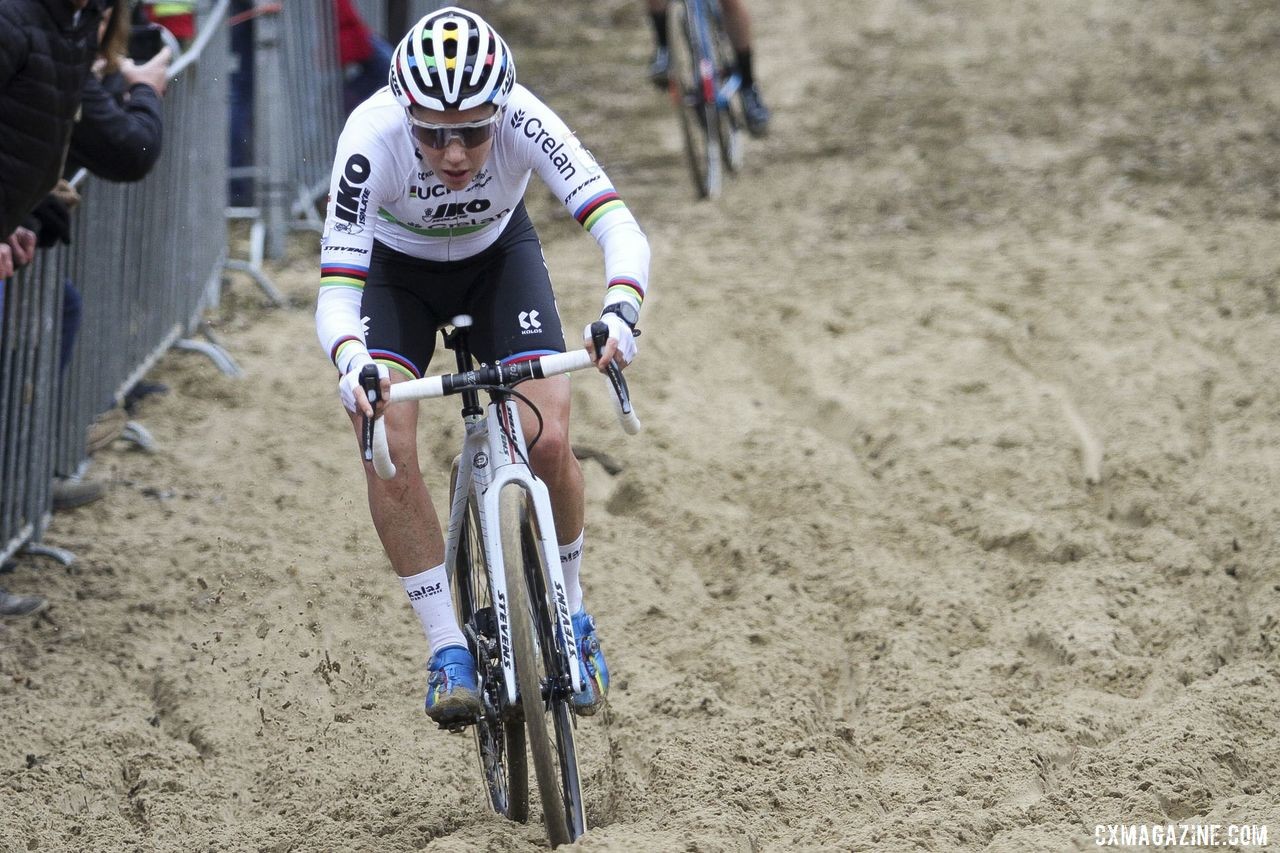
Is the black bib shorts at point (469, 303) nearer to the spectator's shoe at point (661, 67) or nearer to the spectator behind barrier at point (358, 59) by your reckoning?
the spectator behind barrier at point (358, 59)

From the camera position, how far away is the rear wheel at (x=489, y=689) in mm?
4008

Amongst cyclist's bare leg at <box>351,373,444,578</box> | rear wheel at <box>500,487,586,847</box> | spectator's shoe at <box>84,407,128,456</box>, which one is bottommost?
rear wheel at <box>500,487,586,847</box>

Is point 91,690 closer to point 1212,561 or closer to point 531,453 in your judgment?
point 531,453

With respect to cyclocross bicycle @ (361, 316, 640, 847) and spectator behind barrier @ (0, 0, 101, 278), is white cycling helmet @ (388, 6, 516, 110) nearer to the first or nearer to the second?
cyclocross bicycle @ (361, 316, 640, 847)

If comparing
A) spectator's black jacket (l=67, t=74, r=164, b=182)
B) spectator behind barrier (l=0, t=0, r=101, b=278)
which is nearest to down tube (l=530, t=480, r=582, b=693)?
spectator behind barrier (l=0, t=0, r=101, b=278)

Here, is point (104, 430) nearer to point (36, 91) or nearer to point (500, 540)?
point (36, 91)

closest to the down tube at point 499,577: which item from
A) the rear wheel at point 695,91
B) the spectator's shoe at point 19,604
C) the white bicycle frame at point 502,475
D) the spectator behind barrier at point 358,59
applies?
the white bicycle frame at point 502,475

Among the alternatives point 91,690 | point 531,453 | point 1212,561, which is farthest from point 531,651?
point 1212,561

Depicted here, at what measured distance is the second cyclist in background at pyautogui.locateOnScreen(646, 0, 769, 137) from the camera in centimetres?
1015

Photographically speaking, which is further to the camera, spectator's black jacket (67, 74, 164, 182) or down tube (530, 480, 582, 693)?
spectator's black jacket (67, 74, 164, 182)

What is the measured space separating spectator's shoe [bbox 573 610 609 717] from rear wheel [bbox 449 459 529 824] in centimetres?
19

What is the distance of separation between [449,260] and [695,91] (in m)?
6.09

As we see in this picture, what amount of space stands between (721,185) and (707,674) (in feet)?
21.1

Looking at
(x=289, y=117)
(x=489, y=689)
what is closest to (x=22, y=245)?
(x=489, y=689)
